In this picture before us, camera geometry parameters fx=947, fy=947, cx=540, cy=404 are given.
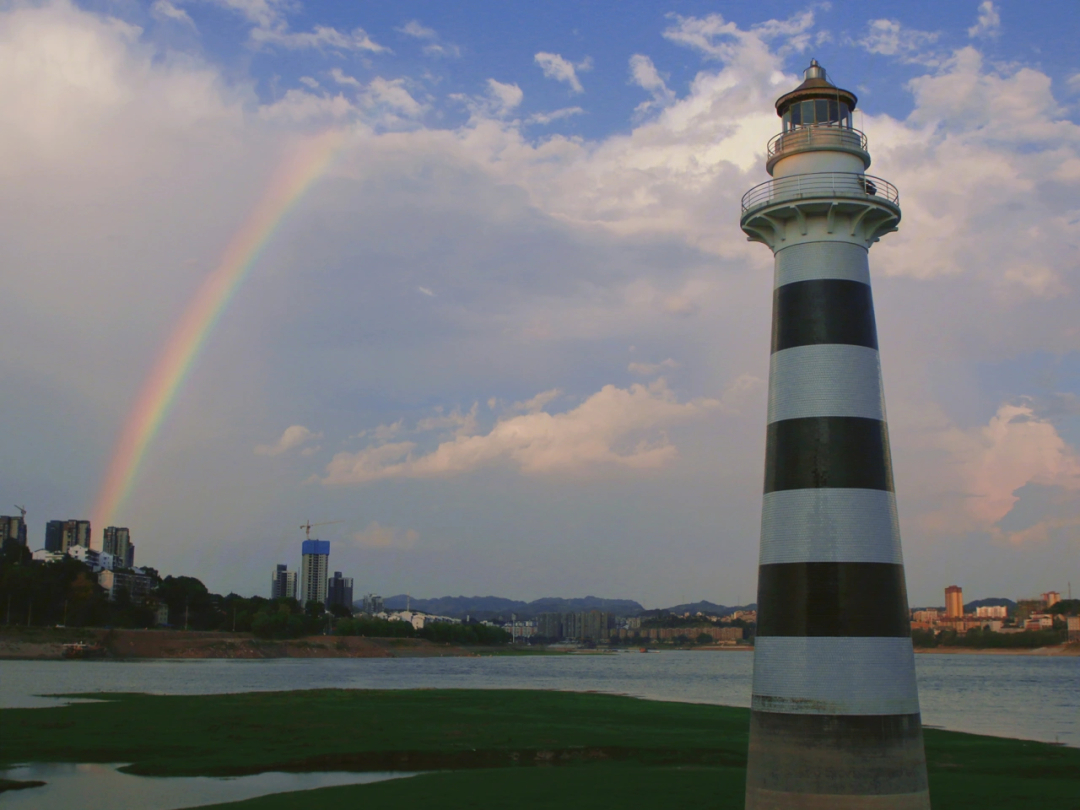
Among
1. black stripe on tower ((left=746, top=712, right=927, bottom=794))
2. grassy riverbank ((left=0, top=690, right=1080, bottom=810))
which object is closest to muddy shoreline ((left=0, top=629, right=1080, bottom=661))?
grassy riverbank ((left=0, top=690, right=1080, bottom=810))

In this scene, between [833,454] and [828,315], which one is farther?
[828,315]

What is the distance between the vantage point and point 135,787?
95.9 ft

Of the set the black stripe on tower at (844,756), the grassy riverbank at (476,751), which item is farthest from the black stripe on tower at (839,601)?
the grassy riverbank at (476,751)

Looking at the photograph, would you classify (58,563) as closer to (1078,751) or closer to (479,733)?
(479,733)

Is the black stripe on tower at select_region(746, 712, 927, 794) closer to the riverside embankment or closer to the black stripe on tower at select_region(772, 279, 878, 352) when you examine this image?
the black stripe on tower at select_region(772, 279, 878, 352)

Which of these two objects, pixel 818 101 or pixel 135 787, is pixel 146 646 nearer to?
pixel 135 787

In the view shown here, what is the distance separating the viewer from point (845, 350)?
16.6 m

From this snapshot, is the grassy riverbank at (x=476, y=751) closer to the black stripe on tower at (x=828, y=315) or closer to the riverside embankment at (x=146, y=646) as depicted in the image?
the black stripe on tower at (x=828, y=315)

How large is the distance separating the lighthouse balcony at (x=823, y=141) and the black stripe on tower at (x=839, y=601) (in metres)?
7.56

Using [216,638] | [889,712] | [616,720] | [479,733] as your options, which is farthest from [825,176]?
[216,638]

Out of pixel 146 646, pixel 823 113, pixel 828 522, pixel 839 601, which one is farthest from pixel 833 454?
pixel 146 646

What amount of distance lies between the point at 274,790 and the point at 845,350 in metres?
22.1

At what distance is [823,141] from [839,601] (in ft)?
27.4

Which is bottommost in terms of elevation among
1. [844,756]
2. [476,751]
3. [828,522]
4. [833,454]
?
[476,751]
